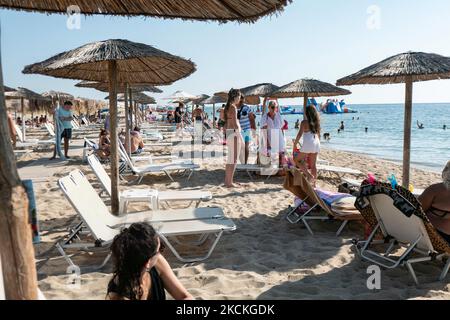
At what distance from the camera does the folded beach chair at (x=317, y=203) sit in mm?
4527

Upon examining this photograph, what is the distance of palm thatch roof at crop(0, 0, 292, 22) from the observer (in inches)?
105

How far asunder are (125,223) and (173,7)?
224 centimetres

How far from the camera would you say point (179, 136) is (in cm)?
1878

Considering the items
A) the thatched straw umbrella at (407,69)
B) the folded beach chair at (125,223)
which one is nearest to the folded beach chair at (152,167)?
the folded beach chair at (125,223)

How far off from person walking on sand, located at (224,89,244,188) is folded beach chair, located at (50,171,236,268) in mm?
2805

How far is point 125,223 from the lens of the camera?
13.5 ft

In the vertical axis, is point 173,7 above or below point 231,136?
above

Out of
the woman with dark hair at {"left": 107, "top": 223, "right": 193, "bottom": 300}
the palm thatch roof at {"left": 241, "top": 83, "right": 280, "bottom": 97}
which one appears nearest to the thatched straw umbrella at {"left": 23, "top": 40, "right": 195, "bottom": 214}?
the woman with dark hair at {"left": 107, "top": 223, "right": 193, "bottom": 300}

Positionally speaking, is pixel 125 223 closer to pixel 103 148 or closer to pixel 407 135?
pixel 407 135

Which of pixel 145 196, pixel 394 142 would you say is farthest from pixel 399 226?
pixel 394 142

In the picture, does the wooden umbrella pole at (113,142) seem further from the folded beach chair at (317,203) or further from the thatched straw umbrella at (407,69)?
the thatched straw umbrella at (407,69)

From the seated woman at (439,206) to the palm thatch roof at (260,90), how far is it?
23.5ft
